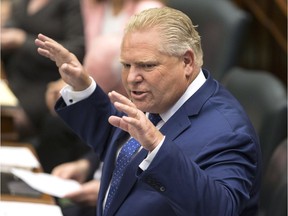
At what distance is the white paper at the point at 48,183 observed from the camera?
2781 millimetres

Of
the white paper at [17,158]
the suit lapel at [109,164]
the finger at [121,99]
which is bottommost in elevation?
the white paper at [17,158]

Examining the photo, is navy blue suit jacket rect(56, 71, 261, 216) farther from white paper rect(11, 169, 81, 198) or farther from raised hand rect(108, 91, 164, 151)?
white paper rect(11, 169, 81, 198)

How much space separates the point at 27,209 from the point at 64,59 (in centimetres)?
54

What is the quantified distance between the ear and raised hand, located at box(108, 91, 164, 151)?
298mm

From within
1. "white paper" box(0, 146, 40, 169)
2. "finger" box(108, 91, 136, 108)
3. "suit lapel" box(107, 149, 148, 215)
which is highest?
"finger" box(108, 91, 136, 108)

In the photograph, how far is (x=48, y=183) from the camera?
9.39 ft

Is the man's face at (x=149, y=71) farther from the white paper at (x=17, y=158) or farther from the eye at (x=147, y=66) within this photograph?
the white paper at (x=17, y=158)

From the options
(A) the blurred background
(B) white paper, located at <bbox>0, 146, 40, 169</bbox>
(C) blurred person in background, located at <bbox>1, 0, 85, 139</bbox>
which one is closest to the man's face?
(A) the blurred background

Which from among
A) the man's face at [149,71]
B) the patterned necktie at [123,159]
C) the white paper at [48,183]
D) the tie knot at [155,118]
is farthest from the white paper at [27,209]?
the man's face at [149,71]

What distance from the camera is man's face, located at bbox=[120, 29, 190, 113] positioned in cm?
206

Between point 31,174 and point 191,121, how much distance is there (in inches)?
37.3

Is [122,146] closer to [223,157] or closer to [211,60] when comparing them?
[223,157]

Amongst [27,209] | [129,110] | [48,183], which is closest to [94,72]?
[48,183]

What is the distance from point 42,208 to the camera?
2.61 metres
